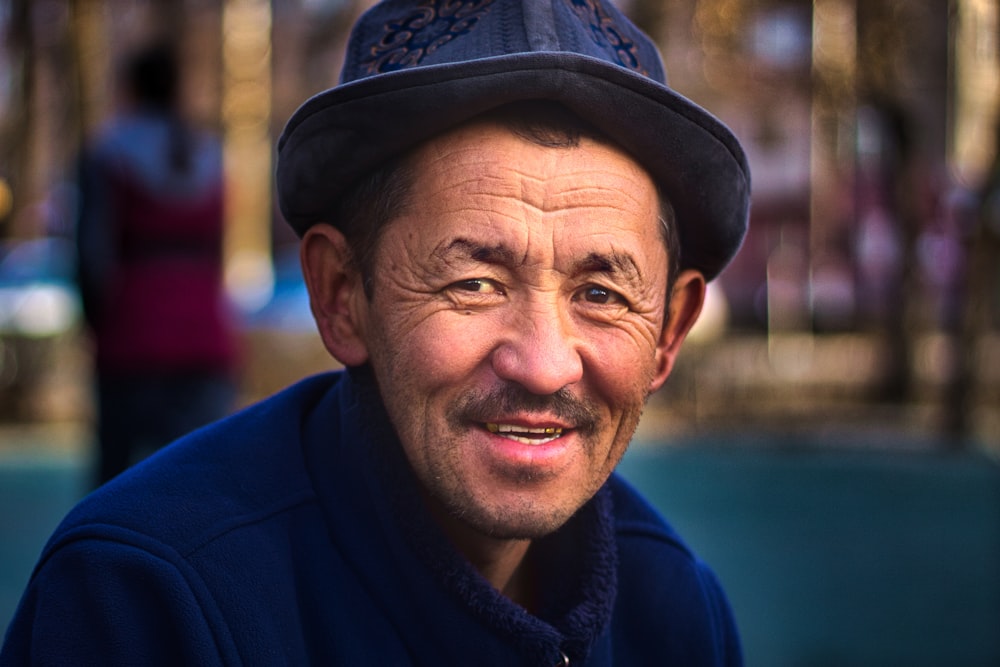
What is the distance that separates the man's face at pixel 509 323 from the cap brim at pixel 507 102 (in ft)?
0.16

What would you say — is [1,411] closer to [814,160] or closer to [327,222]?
[327,222]

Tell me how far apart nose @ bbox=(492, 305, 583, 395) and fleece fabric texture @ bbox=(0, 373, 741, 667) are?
0.21 meters

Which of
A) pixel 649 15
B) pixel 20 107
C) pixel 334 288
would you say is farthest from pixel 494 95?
pixel 20 107

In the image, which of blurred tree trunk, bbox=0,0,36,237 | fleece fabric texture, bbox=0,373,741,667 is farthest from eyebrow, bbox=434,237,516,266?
blurred tree trunk, bbox=0,0,36,237

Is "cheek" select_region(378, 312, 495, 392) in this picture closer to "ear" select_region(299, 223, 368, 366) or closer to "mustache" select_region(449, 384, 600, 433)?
"mustache" select_region(449, 384, 600, 433)

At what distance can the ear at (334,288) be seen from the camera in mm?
1527

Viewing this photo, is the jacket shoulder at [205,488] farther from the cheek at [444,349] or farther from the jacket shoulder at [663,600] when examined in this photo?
the jacket shoulder at [663,600]

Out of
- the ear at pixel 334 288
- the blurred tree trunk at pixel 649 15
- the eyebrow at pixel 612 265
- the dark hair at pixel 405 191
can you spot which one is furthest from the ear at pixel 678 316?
the blurred tree trunk at pixel 649 15

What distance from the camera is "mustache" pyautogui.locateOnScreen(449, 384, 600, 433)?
52.9 inches

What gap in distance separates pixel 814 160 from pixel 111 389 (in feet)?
59.0

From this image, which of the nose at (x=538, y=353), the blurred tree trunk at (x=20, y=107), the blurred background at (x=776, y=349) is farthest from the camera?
the blurred tree trunk at (x=20, y=107)

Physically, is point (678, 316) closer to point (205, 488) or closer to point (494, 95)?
point (494, 95)

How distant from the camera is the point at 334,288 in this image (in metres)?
1.56

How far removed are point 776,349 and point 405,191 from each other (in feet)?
40.9
